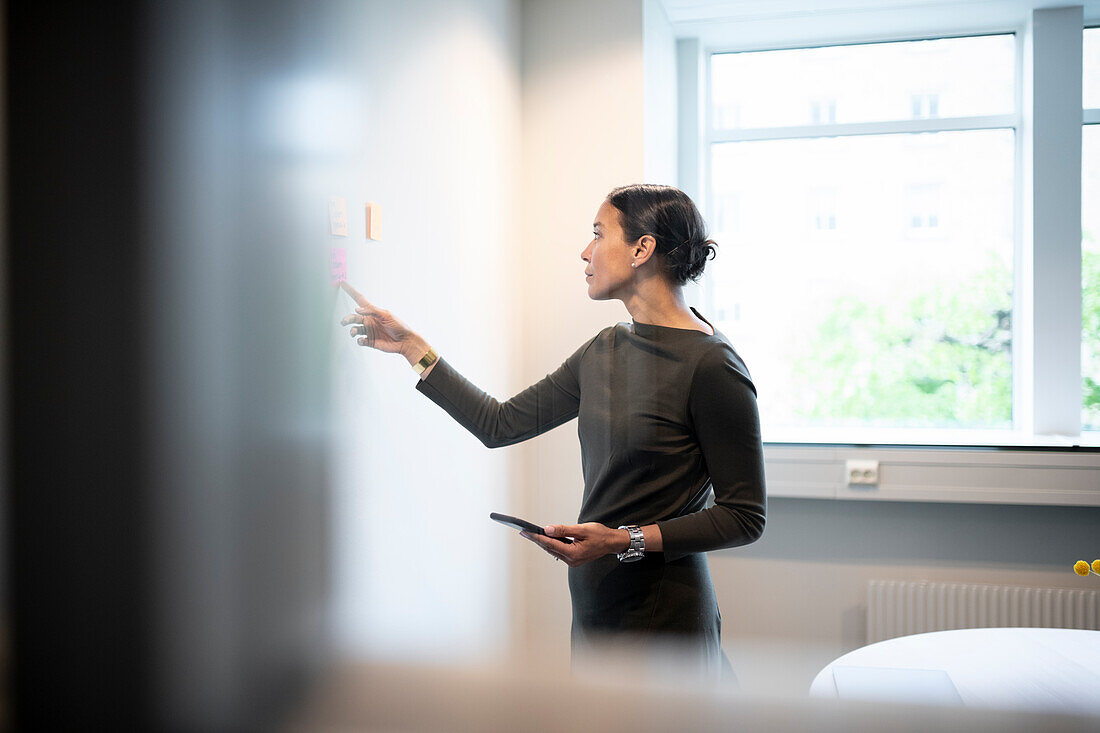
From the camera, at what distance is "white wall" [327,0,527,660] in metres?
0.28

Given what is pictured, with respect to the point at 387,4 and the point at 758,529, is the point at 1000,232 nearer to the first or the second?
the point at 758,529

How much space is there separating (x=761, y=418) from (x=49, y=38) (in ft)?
1.88

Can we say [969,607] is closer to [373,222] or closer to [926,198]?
[926,198]

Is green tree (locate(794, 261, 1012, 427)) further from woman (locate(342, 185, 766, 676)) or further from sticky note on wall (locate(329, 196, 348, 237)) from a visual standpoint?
sticky note on wall (locate(329, 196, 348, 237))

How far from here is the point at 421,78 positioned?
45cm

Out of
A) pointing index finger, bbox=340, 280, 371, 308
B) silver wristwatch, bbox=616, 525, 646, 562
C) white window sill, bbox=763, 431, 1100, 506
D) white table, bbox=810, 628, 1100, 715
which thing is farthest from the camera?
white window sill, bbox=763, 431, 1100, 506

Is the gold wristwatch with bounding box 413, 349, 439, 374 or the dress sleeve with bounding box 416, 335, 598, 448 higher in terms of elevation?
the gold wristwatch with bounding box 413, 349, 439, 374

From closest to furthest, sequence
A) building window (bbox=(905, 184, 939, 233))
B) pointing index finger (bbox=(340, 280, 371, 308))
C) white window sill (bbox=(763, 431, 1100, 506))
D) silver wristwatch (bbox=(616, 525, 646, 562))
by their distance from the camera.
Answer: pointing index finger (bbox=(340, 280, 371, 308)) < silver wristwatch (bbox=(616, 525, 646, 562)) < building window (bbox=(905, 184, 939, 233)) < white window sill (bbox=(763, 431, 1100, 506))

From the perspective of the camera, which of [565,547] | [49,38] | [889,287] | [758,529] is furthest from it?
[889,287]

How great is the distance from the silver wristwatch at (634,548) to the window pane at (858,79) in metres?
0.35

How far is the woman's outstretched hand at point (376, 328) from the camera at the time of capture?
34 cm

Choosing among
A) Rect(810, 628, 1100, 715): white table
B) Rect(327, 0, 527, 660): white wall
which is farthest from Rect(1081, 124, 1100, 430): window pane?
Rect(327, 0, 527, 660): white wall

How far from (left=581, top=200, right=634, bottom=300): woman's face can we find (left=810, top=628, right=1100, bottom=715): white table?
246 millimetres

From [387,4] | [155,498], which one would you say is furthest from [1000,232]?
[155,498]
